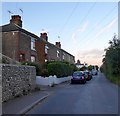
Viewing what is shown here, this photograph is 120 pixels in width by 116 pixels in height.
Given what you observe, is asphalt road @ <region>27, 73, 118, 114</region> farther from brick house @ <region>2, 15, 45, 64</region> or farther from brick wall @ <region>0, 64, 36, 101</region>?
brick house @ <region>2, 15, 45, 64</region>

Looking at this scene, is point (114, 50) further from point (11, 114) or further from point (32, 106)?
point (11, 114)

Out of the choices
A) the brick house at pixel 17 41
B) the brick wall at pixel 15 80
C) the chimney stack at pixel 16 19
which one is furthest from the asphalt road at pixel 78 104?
the chimney stack at pixel 16 19

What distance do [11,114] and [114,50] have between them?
97.6ft

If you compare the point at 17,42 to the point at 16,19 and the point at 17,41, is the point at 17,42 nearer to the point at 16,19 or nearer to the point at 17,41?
A: the point at 17,41

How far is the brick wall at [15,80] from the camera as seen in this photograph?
14.4 m

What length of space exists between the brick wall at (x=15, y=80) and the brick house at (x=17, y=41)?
17349 millimetres

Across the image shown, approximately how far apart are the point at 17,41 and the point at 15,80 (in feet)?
73.3

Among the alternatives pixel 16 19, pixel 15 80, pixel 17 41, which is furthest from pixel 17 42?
pixel 15 80

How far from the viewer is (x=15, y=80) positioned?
1644 centimetres

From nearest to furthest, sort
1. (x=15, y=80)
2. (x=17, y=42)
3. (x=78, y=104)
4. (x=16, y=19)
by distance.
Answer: (x=78, y=104) → (x=15, y=80) → (x=17, y=42) → (x=16, y=19)

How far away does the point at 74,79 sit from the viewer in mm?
35750

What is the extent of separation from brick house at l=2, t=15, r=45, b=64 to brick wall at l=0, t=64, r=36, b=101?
1735 cm

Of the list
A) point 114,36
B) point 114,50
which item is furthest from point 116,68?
point 114,36

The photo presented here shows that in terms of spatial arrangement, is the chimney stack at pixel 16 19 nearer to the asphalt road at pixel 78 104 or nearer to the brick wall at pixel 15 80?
the brick wall at pixel 15 80
